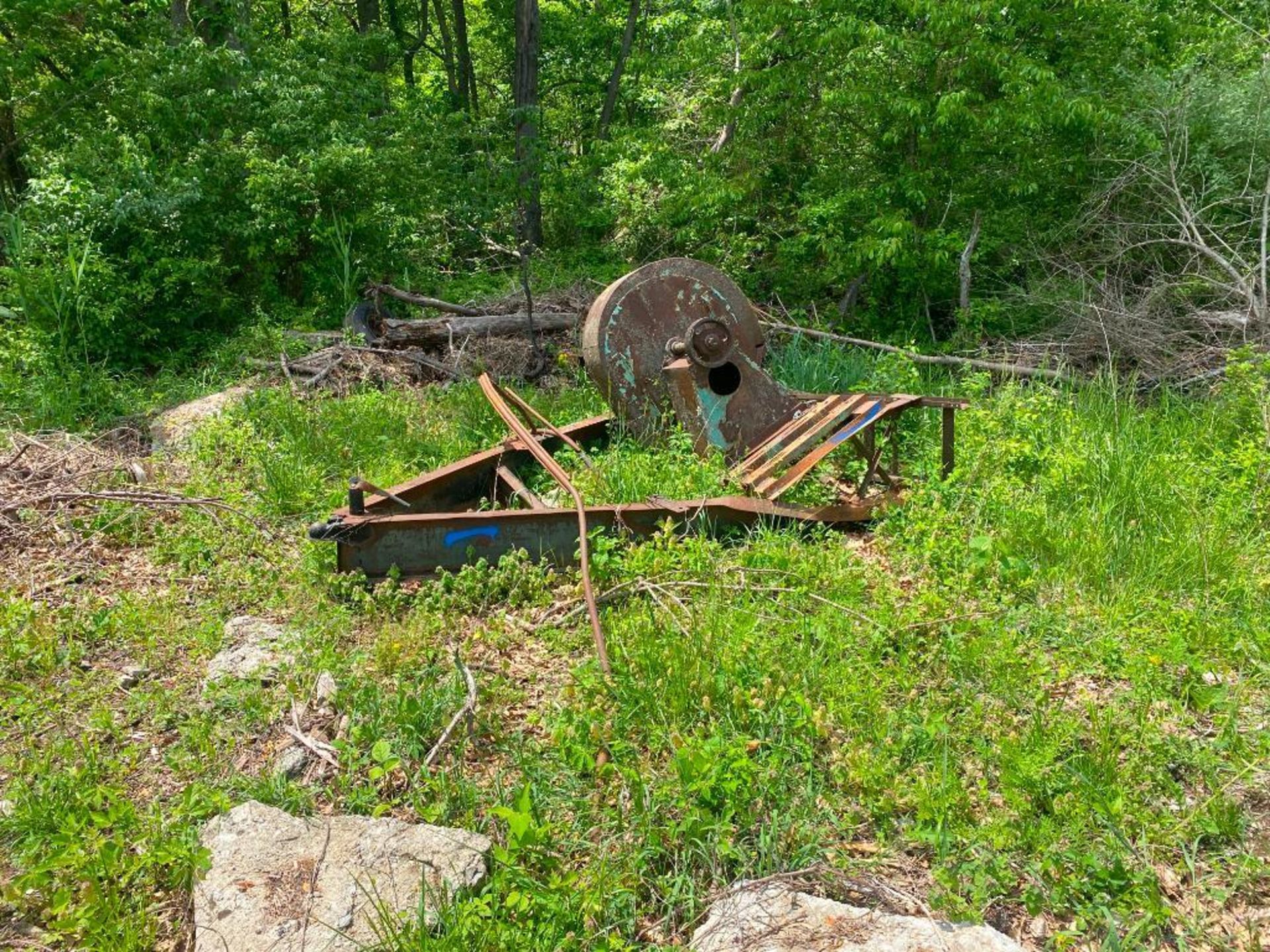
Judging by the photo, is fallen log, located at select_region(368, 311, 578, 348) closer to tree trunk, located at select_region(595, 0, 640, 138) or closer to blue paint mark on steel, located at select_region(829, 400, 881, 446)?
blue paint mark on steel, located at select_region(829, 400, 881, 446)

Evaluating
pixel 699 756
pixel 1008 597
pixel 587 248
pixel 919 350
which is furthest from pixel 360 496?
pixel 587 248

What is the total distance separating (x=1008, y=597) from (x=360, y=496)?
118 inches

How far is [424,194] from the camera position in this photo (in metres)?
11.7

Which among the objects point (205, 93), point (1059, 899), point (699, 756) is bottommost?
point (1059, 899)

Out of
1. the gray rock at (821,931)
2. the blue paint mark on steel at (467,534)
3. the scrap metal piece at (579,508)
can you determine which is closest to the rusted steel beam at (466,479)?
the scrap metal piece at (579,508)

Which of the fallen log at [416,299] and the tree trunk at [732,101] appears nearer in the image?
the fallen log at [416,299]

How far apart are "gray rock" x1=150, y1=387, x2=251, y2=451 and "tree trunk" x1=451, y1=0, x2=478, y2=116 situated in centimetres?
1342

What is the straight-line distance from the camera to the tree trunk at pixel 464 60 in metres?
19.1

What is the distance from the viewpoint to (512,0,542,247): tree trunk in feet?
46.3

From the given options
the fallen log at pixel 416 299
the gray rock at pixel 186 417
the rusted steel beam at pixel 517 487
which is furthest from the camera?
the fallen log at pixel 416 299

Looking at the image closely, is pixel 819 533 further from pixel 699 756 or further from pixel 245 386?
pixel 245 386

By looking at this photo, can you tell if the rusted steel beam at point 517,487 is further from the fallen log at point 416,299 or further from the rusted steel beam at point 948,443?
the fallen log at point 416,299

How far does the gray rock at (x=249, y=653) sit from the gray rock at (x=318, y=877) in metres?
0.92

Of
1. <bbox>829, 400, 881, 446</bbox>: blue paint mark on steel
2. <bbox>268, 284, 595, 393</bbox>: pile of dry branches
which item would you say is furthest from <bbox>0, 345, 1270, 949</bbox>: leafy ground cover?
<bbox>268, 284, 595, 393</bbox>: pile of dry branches
